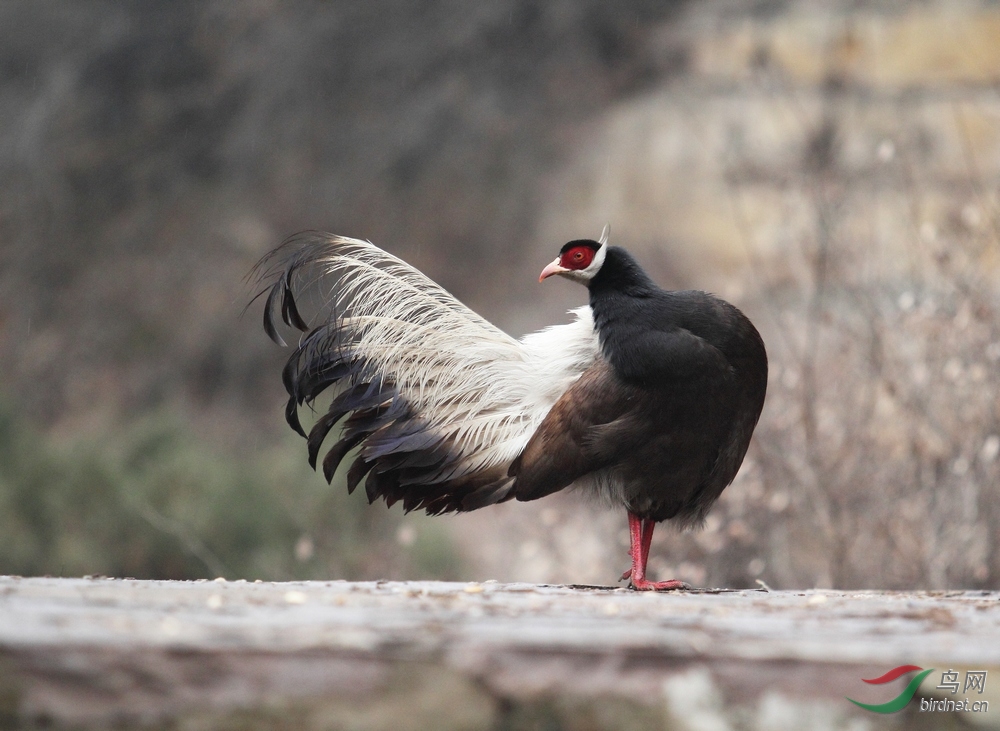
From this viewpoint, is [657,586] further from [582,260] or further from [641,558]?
[582,260]

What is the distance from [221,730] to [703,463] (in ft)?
7.44

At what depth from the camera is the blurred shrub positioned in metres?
6.98

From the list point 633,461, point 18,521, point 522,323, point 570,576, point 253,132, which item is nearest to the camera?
point 633,461

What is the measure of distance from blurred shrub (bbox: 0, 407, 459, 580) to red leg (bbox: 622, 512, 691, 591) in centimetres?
326

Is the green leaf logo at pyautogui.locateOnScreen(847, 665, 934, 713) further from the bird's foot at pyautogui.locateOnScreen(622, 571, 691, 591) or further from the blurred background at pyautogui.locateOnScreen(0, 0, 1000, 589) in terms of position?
the blurred background at pyautogui.locateOnScreen(0, 0, 1000, 589)

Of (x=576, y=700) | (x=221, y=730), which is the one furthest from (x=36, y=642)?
(x=576, y=700)

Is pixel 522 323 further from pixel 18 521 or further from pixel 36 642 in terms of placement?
pixel 36 642

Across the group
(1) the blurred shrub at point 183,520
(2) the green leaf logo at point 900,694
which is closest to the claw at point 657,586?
(2) the green leaf logo at point 900,694

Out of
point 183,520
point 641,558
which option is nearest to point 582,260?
point 641,558

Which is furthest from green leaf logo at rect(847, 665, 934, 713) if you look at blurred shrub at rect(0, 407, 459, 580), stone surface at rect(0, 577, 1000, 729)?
blurred shrub at rect(0, 407, 459, 580)

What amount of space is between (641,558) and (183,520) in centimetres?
388

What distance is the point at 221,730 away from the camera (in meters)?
1.76

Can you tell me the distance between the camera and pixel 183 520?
22.6 feet

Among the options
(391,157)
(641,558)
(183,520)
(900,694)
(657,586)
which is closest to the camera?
(900,694)
